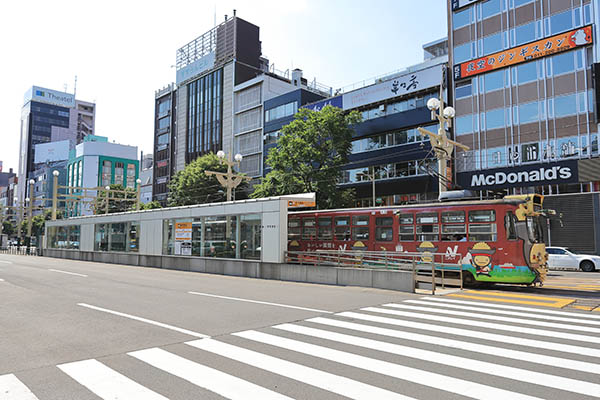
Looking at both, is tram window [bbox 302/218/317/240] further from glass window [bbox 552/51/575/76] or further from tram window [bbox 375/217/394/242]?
glass window [bbox 552/51/575/76]

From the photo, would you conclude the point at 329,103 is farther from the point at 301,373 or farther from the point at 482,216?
the point at 301,373

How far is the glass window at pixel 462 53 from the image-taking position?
36.5 m

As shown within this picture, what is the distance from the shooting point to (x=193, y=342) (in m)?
6.82

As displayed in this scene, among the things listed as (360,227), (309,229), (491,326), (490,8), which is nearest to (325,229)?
(309,229)

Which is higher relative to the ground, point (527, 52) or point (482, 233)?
point (527, 52)

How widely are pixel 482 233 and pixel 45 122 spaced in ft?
538

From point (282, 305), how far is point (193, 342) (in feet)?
13.6

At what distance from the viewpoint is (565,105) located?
101ft

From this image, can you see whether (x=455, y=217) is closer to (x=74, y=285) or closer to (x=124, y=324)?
(x=124, y=324)

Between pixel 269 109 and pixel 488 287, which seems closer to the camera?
pixel 488 287

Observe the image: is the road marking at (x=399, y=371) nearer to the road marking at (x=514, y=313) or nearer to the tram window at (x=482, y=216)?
the road marking at (x=514, y=313)

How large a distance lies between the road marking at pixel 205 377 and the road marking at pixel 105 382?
51 cm

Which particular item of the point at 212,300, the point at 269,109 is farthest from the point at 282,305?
the point at 269,109

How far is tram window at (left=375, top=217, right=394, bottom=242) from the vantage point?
60.9 feet
